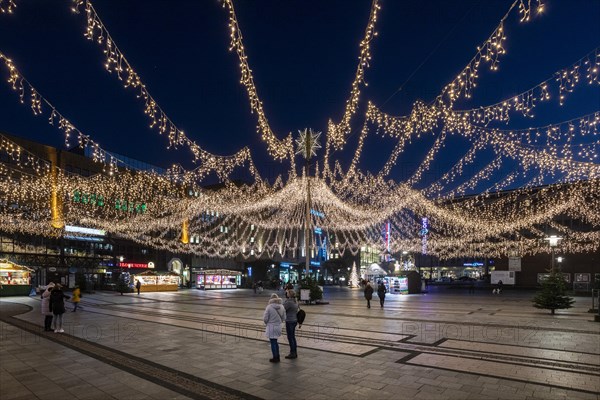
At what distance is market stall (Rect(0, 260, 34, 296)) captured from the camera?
111 ft

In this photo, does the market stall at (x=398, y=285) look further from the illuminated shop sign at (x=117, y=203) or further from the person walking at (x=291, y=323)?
the person walking at (x=291, y=323)

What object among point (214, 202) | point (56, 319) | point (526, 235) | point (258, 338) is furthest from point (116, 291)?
point (526, 235)

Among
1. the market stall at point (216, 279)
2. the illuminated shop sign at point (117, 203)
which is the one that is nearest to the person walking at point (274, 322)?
the illuminated shop sign at point (117, 203)

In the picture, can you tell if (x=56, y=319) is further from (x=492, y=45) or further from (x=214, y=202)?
(x=214, y=202)

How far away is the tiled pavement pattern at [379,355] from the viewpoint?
727 centimetres

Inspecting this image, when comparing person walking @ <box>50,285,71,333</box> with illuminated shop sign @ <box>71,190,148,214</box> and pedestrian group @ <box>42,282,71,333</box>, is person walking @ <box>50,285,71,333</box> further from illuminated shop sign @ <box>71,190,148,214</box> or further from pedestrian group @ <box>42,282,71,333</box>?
illuminated shop sign @ <box>71,190,148,214</box>

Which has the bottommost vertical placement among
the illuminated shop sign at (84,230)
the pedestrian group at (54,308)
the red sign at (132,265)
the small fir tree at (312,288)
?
the red sign at (132,265)

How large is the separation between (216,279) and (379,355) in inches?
1633

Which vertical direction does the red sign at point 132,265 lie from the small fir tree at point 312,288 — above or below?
below

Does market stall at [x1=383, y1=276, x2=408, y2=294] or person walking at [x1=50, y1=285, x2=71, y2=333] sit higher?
person walking at [x1=50, y1=285, x2=71, y2=333]

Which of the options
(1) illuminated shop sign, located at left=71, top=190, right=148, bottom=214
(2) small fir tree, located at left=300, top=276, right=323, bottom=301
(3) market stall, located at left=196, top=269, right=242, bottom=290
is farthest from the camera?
(3) market stall, located at left=196, top=269, right=242, bottom=290

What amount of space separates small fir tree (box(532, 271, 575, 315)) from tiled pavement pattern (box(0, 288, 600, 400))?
347cm

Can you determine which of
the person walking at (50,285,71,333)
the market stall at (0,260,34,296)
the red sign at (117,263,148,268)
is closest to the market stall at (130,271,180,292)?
the market stall at (0,260,34,296)

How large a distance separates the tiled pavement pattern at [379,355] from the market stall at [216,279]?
103 feet
